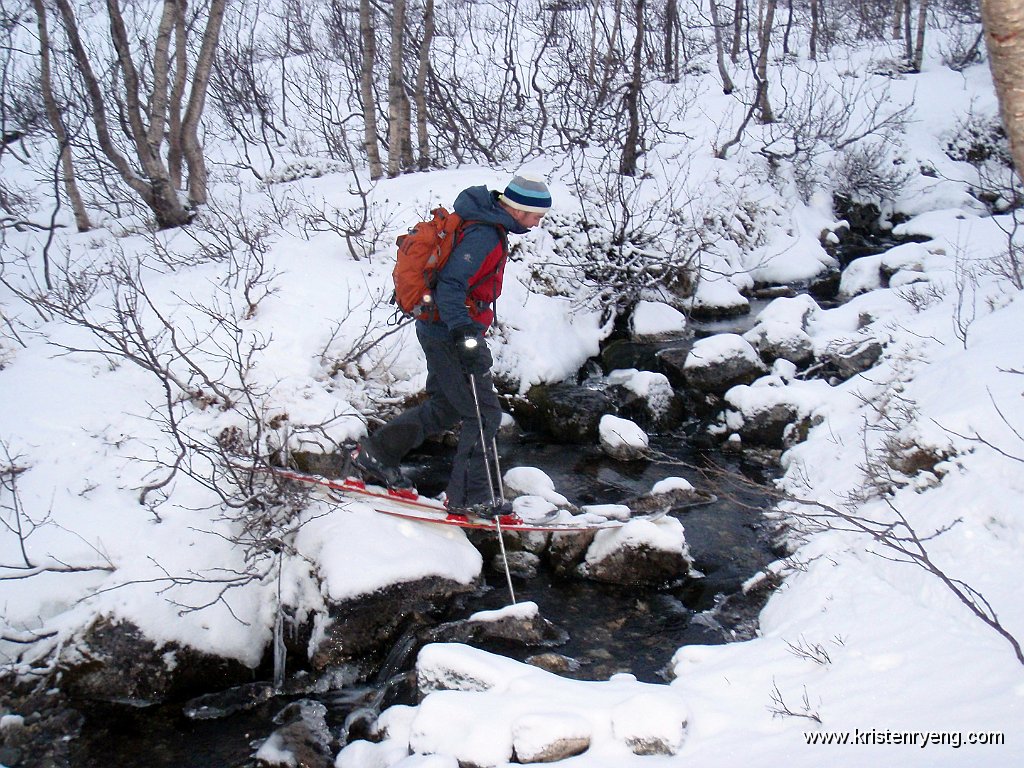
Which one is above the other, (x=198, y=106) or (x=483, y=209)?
(x=198, y=106)

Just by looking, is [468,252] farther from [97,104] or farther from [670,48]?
[670,48]

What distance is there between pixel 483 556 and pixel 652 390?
139 inches

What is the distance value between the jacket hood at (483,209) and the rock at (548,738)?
304 centimetres

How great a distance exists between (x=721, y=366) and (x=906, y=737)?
246 inches

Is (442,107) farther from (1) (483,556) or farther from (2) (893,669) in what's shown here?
(2) (893,669)

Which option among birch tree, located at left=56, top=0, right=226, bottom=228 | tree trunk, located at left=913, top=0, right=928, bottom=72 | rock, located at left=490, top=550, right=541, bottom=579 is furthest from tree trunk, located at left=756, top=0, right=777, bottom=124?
rock, located at left=490, top=550, right=541, bottom=579

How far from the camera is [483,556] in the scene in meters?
5.74

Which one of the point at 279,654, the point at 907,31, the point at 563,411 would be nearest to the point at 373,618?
the point at 279,654

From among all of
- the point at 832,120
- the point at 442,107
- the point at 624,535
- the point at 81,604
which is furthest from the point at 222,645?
the point at 832,120

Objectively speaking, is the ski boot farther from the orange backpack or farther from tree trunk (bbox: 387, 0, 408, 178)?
tree trunk (bbox: 387, 0, 408, 178)

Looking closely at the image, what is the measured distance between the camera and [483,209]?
15.7ft

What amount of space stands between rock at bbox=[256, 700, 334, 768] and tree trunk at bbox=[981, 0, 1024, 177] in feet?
13.4

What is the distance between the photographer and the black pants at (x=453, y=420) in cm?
516

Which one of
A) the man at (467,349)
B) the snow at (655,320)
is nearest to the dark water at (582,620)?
the man at (467,349)
